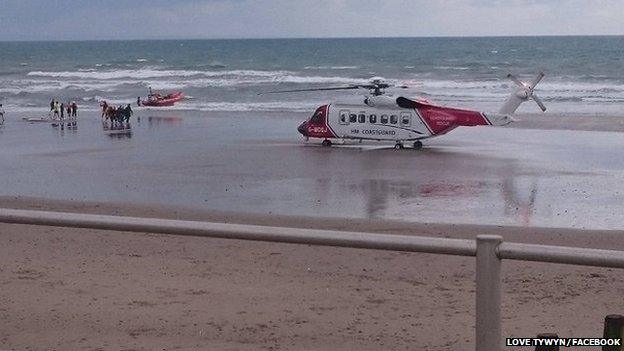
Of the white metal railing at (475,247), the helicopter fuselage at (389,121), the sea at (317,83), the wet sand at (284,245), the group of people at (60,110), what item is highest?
the sea at (317,83)

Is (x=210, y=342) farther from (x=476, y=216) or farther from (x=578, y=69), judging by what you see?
(x=578, y=69)

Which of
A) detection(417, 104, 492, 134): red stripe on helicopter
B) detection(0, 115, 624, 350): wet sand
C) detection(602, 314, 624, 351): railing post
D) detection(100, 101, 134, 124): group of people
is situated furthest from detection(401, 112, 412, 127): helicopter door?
detection(602, 314, 624, 351): railing post

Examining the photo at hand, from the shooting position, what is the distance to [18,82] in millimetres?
A: 71062

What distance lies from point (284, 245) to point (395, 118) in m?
19.0

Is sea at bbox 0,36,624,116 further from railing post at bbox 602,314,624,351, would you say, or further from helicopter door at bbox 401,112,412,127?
railing post at bbox 602,314,624,351

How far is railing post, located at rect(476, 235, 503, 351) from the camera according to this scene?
3.80 metres

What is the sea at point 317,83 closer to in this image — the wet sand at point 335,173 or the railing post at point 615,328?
the wet sand at point 335,173

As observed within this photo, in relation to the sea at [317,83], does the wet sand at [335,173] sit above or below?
below

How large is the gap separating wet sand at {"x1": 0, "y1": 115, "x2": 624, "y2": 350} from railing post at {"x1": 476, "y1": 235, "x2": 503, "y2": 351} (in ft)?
5.31

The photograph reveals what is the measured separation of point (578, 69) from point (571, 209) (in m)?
62.7

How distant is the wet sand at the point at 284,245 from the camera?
599cm

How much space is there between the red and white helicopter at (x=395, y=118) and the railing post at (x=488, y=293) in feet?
80.7

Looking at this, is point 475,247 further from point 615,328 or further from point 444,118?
point 444,118

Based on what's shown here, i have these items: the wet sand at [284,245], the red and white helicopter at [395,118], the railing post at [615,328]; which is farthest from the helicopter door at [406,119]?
the railing post at [615,328]
